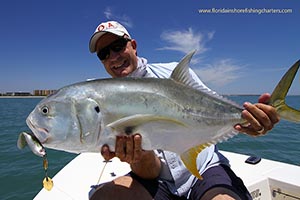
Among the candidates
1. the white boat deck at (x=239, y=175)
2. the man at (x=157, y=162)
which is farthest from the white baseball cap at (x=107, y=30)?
the white boat deck at (x=239, y=175)

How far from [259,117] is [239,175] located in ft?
6.38

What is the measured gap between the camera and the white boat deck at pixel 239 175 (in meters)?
3.19

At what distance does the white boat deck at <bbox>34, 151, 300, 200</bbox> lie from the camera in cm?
319

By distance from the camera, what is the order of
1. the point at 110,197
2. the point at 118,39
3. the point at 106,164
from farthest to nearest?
the point at 106,164 → the point at 118,39 → the point at 110,197

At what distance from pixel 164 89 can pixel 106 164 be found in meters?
2.58

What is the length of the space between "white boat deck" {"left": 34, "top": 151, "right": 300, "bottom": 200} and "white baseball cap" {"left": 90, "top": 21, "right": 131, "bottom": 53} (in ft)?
5.97

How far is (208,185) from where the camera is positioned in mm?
2305

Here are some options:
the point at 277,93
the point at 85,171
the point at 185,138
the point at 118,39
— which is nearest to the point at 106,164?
the point at 85,171

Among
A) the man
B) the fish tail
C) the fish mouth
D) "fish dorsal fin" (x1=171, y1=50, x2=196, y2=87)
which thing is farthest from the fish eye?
the fish tail

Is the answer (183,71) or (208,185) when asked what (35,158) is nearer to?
(208,185)

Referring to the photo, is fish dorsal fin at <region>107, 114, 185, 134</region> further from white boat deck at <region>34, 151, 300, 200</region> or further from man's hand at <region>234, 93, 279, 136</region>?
white boat deck at <region>34, 151, 300, 200</region>

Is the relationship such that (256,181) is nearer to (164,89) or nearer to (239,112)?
(239,112)

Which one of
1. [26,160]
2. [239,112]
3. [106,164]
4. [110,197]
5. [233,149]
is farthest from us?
[233,149]

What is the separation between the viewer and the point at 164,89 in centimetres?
185
